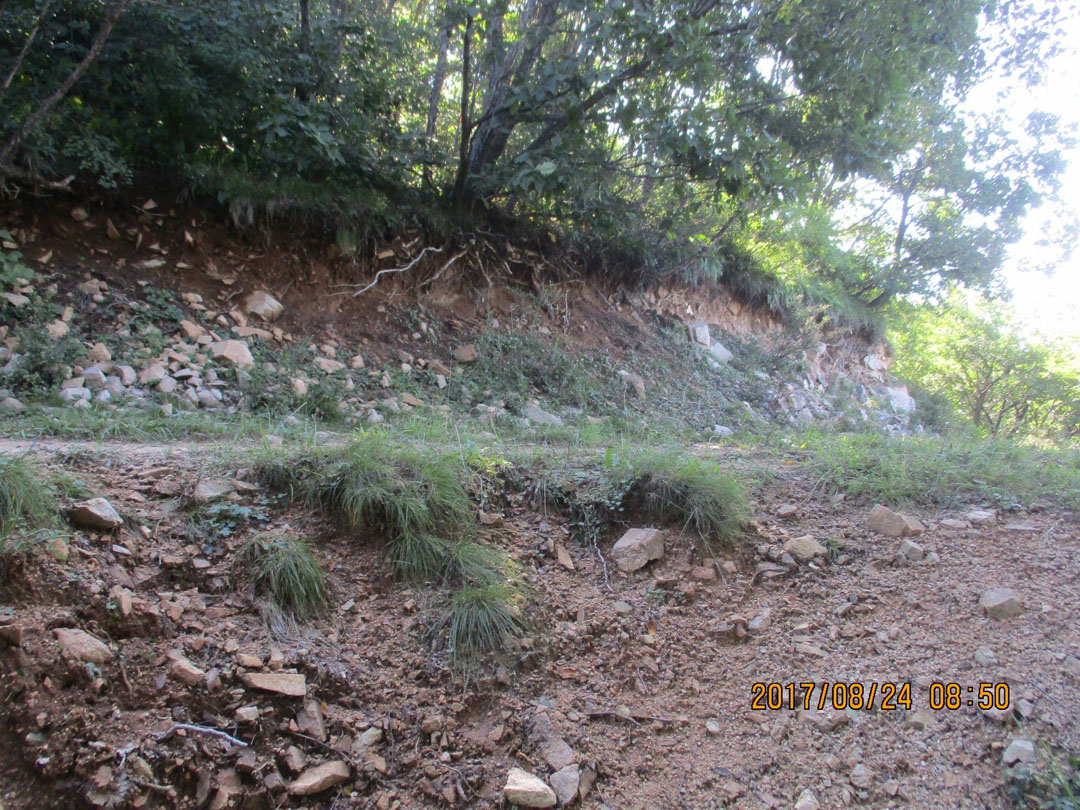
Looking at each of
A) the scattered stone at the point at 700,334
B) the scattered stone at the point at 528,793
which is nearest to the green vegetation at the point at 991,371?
the scattered stone at the point at 700,334

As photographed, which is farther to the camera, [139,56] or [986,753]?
[139,56]

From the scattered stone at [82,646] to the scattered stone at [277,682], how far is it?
1.27 feet

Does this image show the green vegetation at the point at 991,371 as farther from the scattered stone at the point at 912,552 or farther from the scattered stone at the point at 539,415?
the scattered stone at the point at 912,552

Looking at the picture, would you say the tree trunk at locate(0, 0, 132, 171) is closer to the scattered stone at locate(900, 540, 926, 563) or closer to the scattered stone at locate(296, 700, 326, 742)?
the scattered stone at locate(296, 700, 326, 742)

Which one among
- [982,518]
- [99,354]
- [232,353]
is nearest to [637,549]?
[982,518]

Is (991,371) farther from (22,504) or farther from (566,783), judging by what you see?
(22,504)

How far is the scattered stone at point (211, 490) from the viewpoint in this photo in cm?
256

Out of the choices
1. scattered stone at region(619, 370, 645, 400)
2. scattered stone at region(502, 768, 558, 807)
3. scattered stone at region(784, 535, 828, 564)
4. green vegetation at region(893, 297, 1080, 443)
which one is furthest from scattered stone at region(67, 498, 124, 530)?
green vegetation at region(893, 297, 1080, 443)

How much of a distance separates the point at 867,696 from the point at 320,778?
5.91 ft

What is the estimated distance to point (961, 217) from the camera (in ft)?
38.0

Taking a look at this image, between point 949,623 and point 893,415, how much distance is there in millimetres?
9664

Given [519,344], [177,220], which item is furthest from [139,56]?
[519,344]

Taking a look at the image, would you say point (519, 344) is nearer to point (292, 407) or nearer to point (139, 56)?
point (292, 407)

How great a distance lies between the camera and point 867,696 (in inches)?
84.4
